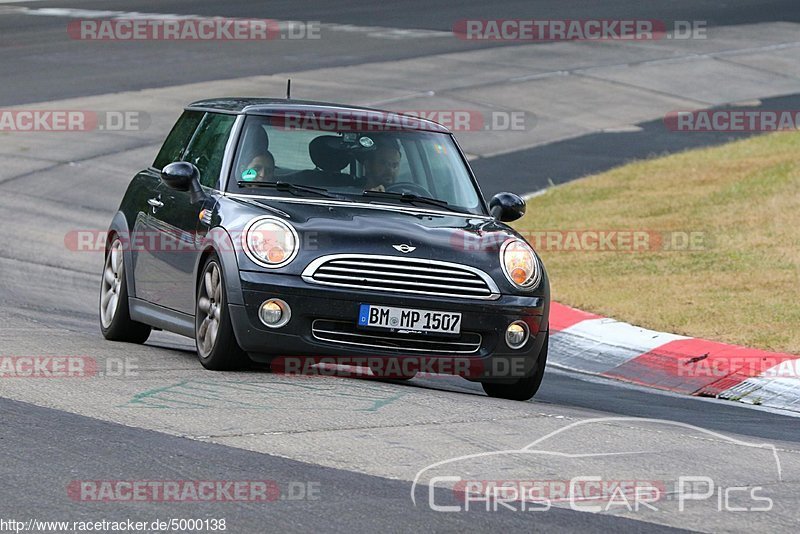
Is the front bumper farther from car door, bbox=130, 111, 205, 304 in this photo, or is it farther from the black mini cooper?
car door, bbox=130, 111, 205, 304

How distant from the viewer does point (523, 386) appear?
903 cm

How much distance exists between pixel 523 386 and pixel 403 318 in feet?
3.20

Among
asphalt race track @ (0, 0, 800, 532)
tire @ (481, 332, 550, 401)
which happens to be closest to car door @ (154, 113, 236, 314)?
asphalt race track @ (0, 0, 800, 532)

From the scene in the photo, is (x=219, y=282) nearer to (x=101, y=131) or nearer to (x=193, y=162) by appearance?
(x=193, y=162)

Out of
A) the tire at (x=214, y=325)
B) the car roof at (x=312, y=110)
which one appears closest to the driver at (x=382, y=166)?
the car roof at (x=312, y=110)

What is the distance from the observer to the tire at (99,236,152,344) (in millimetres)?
10359

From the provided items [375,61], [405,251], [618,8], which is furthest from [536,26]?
[405,251]

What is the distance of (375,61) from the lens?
28.6 m

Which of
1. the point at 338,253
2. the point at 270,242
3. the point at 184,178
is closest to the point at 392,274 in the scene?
the point at 338,253

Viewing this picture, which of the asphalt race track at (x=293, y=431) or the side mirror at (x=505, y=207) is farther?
the side mirror at (x=505, y=207)

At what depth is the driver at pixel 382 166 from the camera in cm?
947

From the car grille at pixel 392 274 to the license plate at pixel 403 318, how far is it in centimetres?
10

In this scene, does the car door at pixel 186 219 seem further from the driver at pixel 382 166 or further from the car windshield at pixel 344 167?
the driver at pixel 382 166

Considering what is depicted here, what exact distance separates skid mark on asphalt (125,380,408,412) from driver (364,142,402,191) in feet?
4.89
